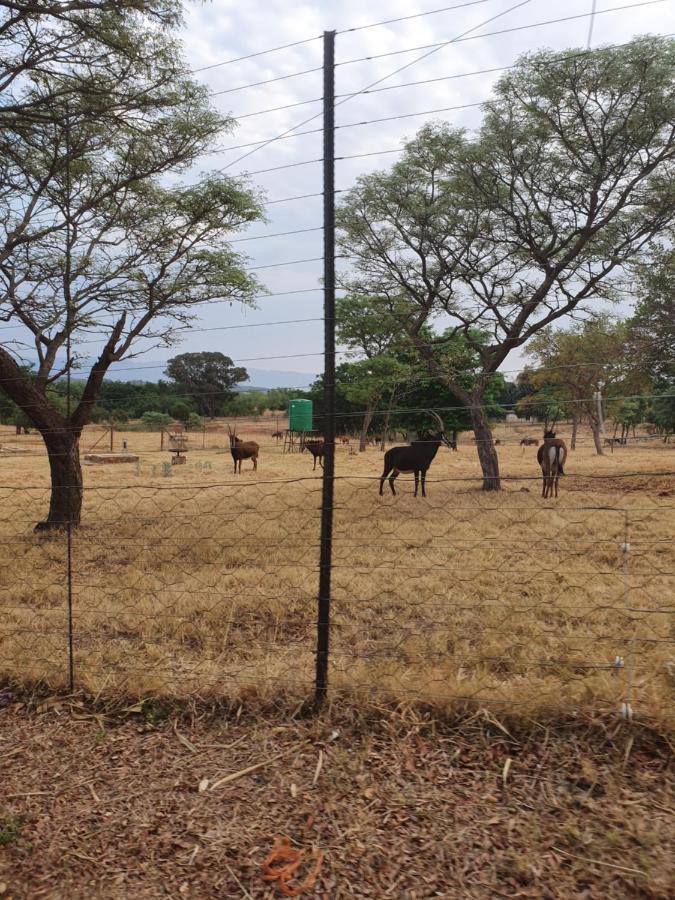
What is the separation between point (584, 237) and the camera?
11.5m

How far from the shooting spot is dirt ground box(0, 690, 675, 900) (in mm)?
1945

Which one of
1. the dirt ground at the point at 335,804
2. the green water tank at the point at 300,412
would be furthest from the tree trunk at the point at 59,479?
the dirt ground at the point at 335,804

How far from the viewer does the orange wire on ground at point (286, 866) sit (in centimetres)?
192

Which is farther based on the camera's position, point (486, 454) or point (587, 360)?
point (587, 360)

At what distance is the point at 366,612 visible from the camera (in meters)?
4.55

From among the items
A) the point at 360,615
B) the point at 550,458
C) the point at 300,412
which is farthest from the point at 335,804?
the point at 550,458

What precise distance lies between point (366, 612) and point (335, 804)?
89.4 inches

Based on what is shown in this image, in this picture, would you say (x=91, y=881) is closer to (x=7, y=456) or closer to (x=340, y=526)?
(x=340, y=526)

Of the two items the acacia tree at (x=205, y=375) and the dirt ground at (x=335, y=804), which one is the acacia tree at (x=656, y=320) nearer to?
the acacia tree at (x=205, y=375)

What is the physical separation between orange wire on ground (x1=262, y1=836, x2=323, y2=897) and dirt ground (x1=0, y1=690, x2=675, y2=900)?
25mm

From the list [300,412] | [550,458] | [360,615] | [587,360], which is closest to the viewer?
[360,615]

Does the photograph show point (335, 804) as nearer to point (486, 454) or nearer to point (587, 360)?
point (486, 454)

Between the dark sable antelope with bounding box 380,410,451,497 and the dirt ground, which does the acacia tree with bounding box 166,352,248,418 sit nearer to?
the dirt ground

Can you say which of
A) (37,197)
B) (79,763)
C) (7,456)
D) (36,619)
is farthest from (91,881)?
(7,456)
